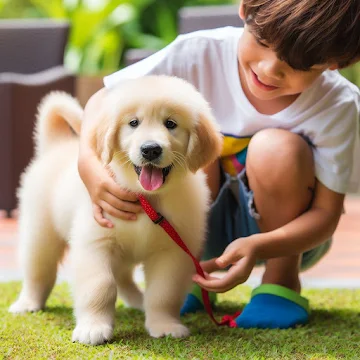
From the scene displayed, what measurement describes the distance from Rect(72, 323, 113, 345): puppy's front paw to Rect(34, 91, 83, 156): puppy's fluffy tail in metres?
0.71

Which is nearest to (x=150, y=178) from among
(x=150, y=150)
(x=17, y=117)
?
(x=150, y=150)

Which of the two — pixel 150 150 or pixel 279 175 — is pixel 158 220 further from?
pixel 279 175

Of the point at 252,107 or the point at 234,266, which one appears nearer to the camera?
the point at 234,266

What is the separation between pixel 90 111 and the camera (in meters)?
1.96

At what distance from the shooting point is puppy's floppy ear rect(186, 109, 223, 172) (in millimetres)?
1707

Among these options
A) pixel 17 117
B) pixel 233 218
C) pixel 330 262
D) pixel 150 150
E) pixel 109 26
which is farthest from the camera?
pixel 109 26

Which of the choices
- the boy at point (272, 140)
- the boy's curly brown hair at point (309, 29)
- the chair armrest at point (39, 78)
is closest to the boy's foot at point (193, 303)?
the boy at point (272, 140)

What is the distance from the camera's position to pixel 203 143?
172cm

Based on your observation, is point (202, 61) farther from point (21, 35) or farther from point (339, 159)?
point (21, 35)

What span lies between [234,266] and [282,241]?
0.55ft

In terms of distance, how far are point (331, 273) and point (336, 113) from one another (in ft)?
3.51

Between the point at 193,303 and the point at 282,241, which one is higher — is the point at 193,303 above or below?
below

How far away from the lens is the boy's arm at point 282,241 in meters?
1.78

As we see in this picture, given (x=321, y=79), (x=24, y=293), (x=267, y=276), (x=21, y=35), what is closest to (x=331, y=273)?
(x=267, y=276)
